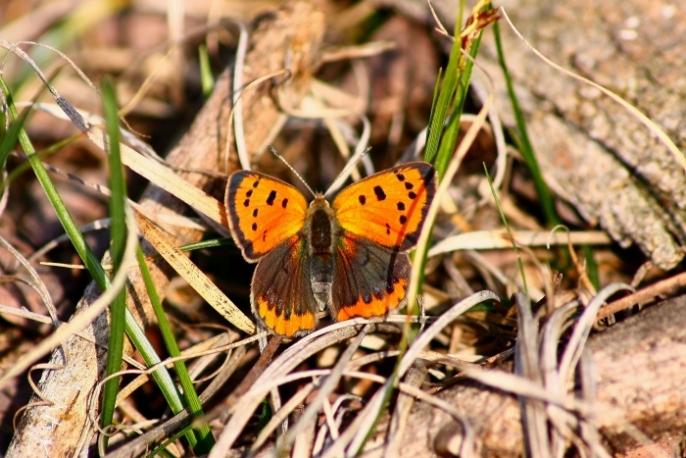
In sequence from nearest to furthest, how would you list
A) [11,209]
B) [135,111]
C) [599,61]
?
[599,61] < [11,209] < [135,111]

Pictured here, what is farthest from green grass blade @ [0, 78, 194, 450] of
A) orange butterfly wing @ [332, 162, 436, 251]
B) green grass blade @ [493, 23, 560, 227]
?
green grass blade @ [493, 23, 560, 227]

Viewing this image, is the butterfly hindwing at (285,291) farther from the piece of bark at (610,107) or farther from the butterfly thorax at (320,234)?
the piece of bark at (610,107)

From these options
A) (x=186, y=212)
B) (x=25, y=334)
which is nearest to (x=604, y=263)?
(x=186, y=212)

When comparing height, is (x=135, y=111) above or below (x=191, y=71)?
below

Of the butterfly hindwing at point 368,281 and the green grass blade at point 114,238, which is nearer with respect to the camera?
the green grass blade at point 114,238

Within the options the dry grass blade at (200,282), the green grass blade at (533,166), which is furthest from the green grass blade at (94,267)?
the green grass blade at (533,166)

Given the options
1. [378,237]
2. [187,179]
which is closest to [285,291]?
[378,237]

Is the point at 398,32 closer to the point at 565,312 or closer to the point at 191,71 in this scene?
the point at 191,71

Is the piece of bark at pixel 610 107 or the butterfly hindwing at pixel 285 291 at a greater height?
the piece of bark at pixel 610 107
